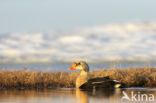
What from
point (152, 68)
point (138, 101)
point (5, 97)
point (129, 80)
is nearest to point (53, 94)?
point (5, 97)

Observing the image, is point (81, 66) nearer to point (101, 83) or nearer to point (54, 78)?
point (101, 83)

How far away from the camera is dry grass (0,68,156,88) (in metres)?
21.7

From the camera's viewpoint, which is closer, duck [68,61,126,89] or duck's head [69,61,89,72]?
duck [68,61,126,89]

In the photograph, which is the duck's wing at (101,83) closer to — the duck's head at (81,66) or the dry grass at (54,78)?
the duck's head at (81,66)

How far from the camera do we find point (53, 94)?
17.7m

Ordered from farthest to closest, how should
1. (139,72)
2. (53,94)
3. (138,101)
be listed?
(139,72), (53,94), (138,101)

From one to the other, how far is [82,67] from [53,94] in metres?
4.16

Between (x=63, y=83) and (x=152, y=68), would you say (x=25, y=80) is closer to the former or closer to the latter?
(x=63, y=83)

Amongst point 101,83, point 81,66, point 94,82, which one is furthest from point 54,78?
point 101,83

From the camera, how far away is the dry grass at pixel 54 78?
853 inches

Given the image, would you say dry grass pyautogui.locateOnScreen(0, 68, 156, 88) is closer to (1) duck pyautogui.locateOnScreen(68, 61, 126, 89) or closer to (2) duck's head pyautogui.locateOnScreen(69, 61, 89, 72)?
(2) duck's head pyautogui.locateOnScreen(69, 61, 89, 72)

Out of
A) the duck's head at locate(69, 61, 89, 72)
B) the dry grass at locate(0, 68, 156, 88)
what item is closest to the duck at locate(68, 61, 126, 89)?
the duck's head at locate(69, 61, 89, 72)

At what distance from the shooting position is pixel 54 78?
22375mm

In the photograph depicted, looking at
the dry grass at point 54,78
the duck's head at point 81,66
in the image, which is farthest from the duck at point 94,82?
the dry grass at point 54,78
